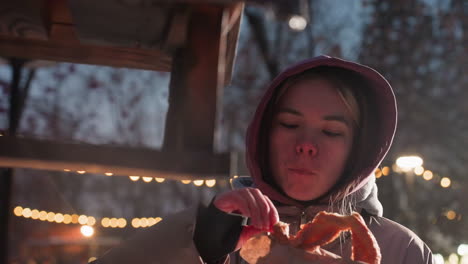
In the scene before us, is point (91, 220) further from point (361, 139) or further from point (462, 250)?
point (462, 250)

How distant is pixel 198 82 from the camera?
9.48 ft

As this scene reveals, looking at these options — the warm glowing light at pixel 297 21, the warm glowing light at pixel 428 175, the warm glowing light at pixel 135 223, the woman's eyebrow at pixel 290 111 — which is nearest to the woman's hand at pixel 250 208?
the woman's eyebrow at pixel 290 111

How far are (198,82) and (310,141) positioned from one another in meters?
0.70

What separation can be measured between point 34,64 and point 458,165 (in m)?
13.4

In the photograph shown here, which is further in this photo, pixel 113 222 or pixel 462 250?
pixel 462 250

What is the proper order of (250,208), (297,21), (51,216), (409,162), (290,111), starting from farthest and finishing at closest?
(409,162)
(51,216)
(297,21)
(290,111)
(250,208)

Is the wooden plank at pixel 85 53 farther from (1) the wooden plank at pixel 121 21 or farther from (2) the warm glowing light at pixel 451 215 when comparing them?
(2) the warm glowing light at pixel 451 215

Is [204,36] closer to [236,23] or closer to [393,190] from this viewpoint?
[236,23]

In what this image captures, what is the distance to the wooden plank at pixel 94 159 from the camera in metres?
2.50

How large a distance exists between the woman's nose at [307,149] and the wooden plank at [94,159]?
1.13ft

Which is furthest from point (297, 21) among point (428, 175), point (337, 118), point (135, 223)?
point (428, 175)

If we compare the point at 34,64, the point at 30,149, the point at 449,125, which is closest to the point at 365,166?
the point at 30,149

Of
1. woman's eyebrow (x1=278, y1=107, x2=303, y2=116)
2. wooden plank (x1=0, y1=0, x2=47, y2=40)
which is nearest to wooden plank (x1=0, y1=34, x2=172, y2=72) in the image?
wooden plank (x1=0, y1=0, x2=47, y2=40)

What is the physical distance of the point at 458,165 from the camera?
15.2 m
